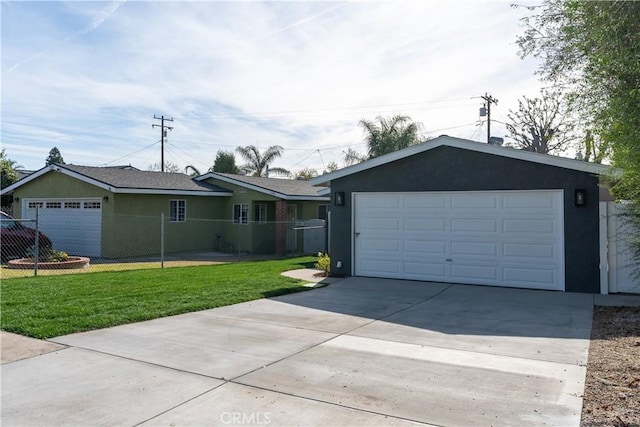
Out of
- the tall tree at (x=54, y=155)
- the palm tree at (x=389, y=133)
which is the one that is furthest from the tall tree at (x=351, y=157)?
the tall tree at (x=54, y=155)

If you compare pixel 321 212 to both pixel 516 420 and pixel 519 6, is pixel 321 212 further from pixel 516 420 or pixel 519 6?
pixel 516 420

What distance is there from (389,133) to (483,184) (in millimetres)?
19881

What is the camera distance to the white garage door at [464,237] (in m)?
10.3

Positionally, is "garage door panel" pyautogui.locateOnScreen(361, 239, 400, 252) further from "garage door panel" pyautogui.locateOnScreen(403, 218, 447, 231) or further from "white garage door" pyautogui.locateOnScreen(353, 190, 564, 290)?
"garage door panel" pyautogui.locateOnScreen(403, 218, 447, 231)

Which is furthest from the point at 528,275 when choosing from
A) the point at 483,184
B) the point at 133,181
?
the point at 133,181

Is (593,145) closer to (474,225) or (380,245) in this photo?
(474,225)

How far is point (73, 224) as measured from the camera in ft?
62.7

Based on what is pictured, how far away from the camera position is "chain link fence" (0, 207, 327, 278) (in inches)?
607

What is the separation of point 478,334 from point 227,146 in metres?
31.9

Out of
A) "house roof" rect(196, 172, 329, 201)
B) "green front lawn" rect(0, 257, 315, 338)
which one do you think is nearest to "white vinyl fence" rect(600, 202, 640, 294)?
"green front lawn" rect(0, 257, 315, 338)

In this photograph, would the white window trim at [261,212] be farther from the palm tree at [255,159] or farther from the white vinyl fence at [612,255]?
the palm tree at [255,159]

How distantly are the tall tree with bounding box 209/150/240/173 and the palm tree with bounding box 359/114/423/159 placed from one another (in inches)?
413

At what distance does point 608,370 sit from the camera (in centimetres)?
498

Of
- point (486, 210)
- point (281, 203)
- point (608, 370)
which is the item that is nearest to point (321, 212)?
point (281, 203)
